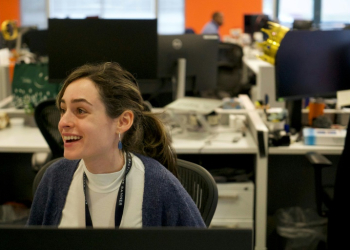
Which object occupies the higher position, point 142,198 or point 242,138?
point 142,198

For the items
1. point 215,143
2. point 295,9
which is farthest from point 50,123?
point 295,9

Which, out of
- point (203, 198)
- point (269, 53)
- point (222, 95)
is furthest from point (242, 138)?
point (222, 95)

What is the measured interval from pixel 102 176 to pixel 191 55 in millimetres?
2161

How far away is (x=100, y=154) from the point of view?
118cm

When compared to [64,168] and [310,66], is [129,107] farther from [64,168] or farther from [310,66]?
[310,66]

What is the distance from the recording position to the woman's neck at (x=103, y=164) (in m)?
1.19

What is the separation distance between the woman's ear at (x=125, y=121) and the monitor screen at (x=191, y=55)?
1.97m

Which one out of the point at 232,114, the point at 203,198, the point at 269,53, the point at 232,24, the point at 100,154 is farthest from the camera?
the point at 232,24

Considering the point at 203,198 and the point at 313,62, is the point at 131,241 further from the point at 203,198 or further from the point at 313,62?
the point at 313,62

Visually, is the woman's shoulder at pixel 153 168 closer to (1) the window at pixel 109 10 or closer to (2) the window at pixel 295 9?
(1) the window at pixel 109 10

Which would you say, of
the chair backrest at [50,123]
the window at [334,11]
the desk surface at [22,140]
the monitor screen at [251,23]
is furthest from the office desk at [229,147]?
the window at [334,11]

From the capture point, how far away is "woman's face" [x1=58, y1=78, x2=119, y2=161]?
1.14m

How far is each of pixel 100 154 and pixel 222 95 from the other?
3808 mm

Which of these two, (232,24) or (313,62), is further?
(232,24)
